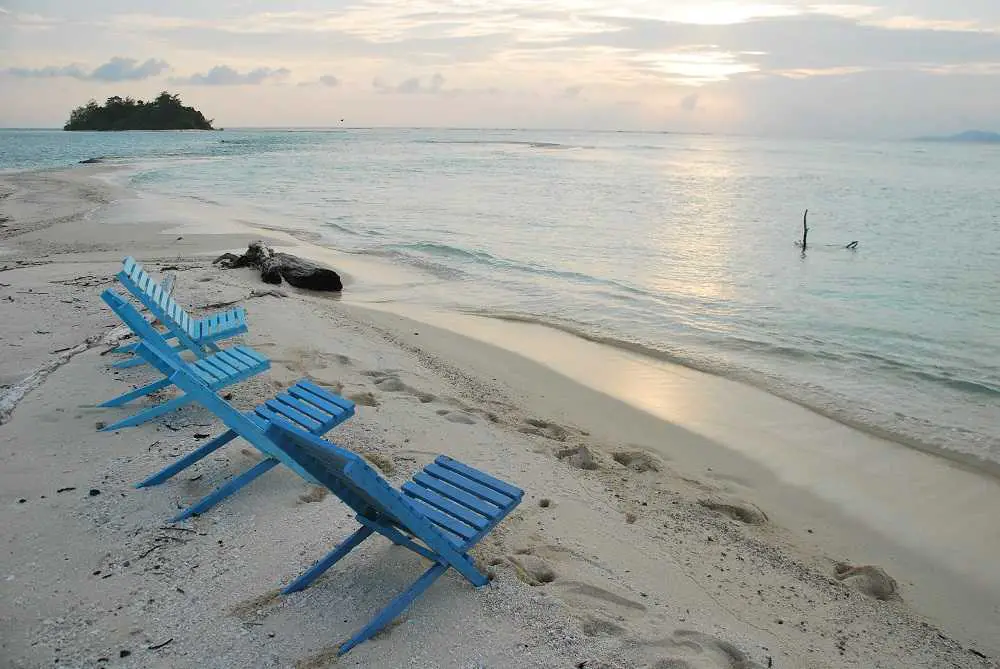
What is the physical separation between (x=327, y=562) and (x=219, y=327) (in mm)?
3354

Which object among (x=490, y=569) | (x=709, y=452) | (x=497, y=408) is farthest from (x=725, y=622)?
(x=497, y=408)

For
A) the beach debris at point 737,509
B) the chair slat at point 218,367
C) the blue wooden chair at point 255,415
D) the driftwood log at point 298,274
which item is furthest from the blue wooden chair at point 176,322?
the beach debris at point 737,509

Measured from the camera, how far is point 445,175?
37.8 meters

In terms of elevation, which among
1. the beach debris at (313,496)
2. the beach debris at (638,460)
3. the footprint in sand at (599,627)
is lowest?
the beach debris at (638,460)

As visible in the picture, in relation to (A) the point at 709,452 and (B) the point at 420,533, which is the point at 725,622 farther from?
(A) the point at 709,452

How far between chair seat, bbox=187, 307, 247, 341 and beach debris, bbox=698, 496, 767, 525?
4078 mm

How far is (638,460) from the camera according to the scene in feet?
16.8

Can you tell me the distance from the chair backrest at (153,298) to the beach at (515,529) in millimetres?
585

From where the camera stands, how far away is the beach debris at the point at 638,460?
502 centimetres

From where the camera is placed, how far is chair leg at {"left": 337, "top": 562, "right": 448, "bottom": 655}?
2902mm

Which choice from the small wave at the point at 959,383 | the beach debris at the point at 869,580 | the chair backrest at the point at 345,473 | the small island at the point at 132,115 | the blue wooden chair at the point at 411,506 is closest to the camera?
the chair backrest at the point at 345,473

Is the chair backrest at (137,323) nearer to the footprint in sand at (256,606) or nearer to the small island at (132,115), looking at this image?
the footprint in sand at (256,606)

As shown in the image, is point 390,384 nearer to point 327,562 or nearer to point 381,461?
point 381,461

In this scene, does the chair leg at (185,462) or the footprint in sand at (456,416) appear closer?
the chair leg at (185,462)
